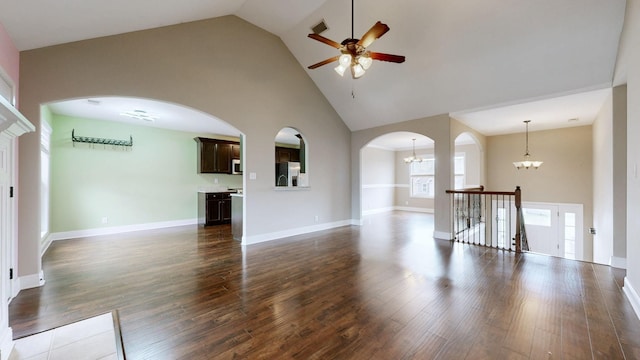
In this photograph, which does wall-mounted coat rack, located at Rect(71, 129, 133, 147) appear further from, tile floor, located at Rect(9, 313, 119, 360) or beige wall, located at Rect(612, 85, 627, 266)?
beige wall, located at Rect(612, 85, 627, 266)

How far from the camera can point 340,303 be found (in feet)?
8.02

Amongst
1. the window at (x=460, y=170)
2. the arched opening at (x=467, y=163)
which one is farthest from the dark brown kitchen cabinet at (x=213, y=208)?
the window at (x=460, y=170)

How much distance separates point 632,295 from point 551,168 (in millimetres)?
5776

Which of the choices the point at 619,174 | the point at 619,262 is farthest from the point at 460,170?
the point at 619,262

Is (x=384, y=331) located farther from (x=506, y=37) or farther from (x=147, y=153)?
(x=147, y=153)

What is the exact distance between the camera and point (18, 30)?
2434 millimetres

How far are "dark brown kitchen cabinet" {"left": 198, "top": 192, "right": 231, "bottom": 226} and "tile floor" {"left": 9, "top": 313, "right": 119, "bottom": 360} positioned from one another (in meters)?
4.75

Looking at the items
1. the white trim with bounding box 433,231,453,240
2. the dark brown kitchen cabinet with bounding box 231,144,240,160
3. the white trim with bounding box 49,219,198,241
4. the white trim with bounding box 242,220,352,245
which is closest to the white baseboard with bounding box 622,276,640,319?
the white trim with bounding box 433,231,453,240

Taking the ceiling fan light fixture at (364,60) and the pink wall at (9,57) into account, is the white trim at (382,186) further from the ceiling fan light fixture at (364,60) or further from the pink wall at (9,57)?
the pink wall at (9,57)

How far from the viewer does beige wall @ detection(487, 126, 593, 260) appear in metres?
6.33

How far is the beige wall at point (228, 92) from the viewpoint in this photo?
2844 mm

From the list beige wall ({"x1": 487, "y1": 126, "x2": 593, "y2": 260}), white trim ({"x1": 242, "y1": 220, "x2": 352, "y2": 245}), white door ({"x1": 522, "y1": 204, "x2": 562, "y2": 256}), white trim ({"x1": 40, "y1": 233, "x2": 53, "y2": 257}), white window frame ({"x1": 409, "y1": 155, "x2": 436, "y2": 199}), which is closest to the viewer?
white trim ({"x1": 40, "y1": 233, "x2": 53, "y2": 257})

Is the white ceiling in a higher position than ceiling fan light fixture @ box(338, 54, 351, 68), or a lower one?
higher

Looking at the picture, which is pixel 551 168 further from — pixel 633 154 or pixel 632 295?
pixel 632 295
